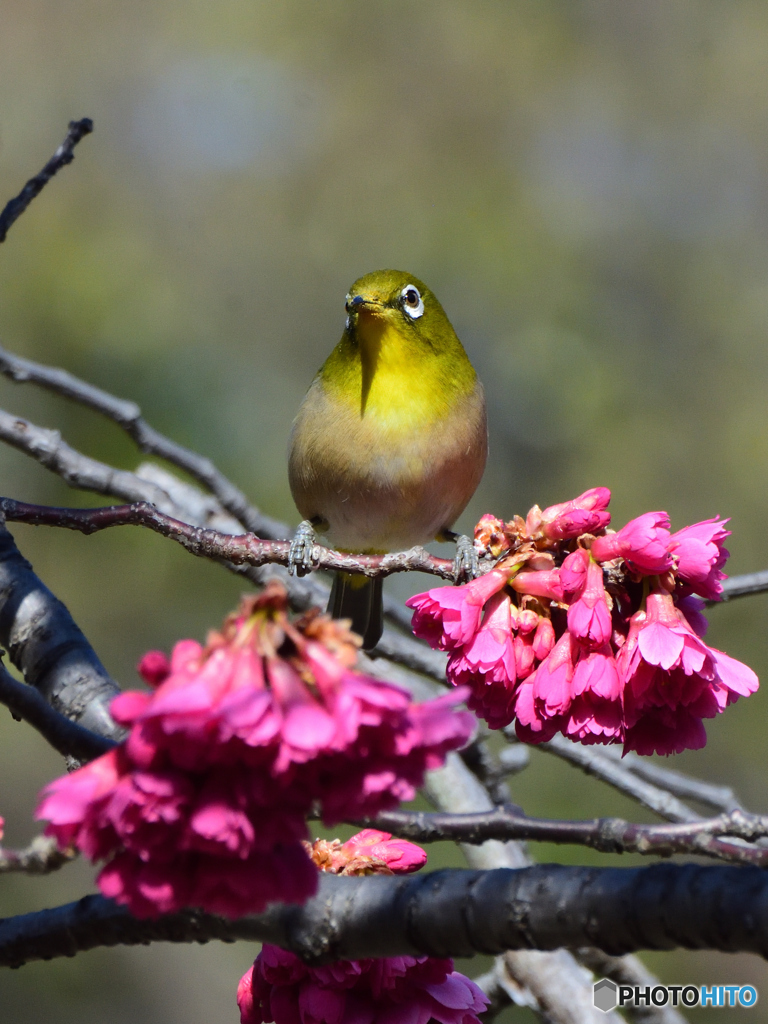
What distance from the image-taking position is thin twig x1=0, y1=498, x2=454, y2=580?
→ 2.50 meters

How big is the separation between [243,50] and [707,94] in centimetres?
759

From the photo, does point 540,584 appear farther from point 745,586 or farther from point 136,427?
point 136,427

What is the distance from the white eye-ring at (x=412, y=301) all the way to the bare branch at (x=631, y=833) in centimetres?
330

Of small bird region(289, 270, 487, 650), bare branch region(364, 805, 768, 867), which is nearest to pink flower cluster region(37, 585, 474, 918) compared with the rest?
bare branch region(364, 805, 768, 867)

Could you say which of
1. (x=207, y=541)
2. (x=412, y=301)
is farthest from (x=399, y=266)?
(x=207, y=541)

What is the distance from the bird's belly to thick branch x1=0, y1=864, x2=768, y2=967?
9.84 ft

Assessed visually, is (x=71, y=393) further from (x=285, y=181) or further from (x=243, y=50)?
(x=243, y=50)

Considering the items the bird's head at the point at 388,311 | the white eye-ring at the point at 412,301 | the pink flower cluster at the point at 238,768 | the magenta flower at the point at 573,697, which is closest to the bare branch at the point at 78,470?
the bird's head at the point at 388,311

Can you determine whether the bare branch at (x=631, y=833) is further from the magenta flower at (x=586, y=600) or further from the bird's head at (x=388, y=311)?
the bird's head at (x=388, y=311)

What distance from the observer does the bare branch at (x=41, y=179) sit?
3553 millimetres

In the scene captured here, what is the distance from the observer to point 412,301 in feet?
16.0

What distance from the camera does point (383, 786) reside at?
133 cm

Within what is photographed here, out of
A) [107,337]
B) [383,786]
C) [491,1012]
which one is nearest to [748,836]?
[383,786]

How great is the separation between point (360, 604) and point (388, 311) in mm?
1381
